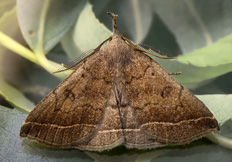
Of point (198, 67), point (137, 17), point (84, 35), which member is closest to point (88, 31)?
point (84, 35)

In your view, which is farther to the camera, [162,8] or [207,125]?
[162,8]

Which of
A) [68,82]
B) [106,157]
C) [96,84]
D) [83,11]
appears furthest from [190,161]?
[83,11]

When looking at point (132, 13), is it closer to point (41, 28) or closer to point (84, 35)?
point (84, 35)

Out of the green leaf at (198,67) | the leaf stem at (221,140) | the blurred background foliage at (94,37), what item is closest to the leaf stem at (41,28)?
the blurred background foliage at (94,37)

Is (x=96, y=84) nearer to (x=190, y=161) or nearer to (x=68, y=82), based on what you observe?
(x=68, y=82)

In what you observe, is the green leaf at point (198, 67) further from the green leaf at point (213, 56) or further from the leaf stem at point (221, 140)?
the leaf stem at point (221, 140)

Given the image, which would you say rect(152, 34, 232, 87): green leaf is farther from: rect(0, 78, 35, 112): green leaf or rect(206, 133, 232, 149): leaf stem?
rect(0, 78, 35, 112): green leaf
